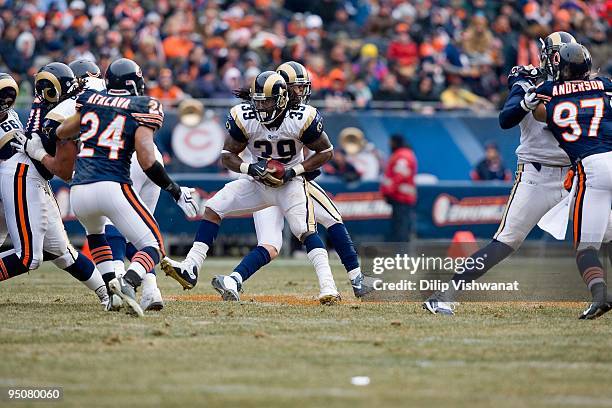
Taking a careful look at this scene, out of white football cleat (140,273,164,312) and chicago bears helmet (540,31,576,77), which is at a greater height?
chicago bears helmet (540,31,576,77)

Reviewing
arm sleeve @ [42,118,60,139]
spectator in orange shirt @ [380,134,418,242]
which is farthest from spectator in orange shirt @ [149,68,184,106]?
arm sleeve @ [42,118,60,139]

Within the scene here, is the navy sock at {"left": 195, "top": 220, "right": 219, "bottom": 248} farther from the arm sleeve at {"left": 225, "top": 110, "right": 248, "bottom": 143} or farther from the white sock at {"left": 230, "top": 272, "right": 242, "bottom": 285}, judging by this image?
the arm sleeve at {"left": 225, "top": 110, "right": 248, "bottom": 143}

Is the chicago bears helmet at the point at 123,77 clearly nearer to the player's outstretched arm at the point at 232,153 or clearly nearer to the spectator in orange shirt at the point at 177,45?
the player's outstretched arm at the point at 232,153

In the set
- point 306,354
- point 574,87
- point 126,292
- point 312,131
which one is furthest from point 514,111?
point 126,292

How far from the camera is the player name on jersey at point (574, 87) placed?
8.05 m

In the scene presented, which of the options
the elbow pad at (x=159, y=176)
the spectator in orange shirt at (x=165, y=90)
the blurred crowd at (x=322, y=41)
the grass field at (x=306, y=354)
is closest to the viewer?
the grass field at (x=306, y=354)

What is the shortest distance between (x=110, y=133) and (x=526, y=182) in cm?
301

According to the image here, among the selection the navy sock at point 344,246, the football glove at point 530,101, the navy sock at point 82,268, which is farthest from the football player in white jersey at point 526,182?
the navy sock at point 82,268

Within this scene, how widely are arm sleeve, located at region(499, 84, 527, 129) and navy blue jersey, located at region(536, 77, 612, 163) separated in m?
0.18

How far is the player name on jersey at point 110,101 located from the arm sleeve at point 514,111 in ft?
8.80

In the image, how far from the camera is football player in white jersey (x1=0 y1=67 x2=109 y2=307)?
842 centimetres

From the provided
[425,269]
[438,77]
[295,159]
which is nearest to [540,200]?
[425,269]

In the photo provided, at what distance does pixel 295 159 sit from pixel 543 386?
4.37 metres

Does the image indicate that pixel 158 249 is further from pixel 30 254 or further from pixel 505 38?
pixel 505 38
